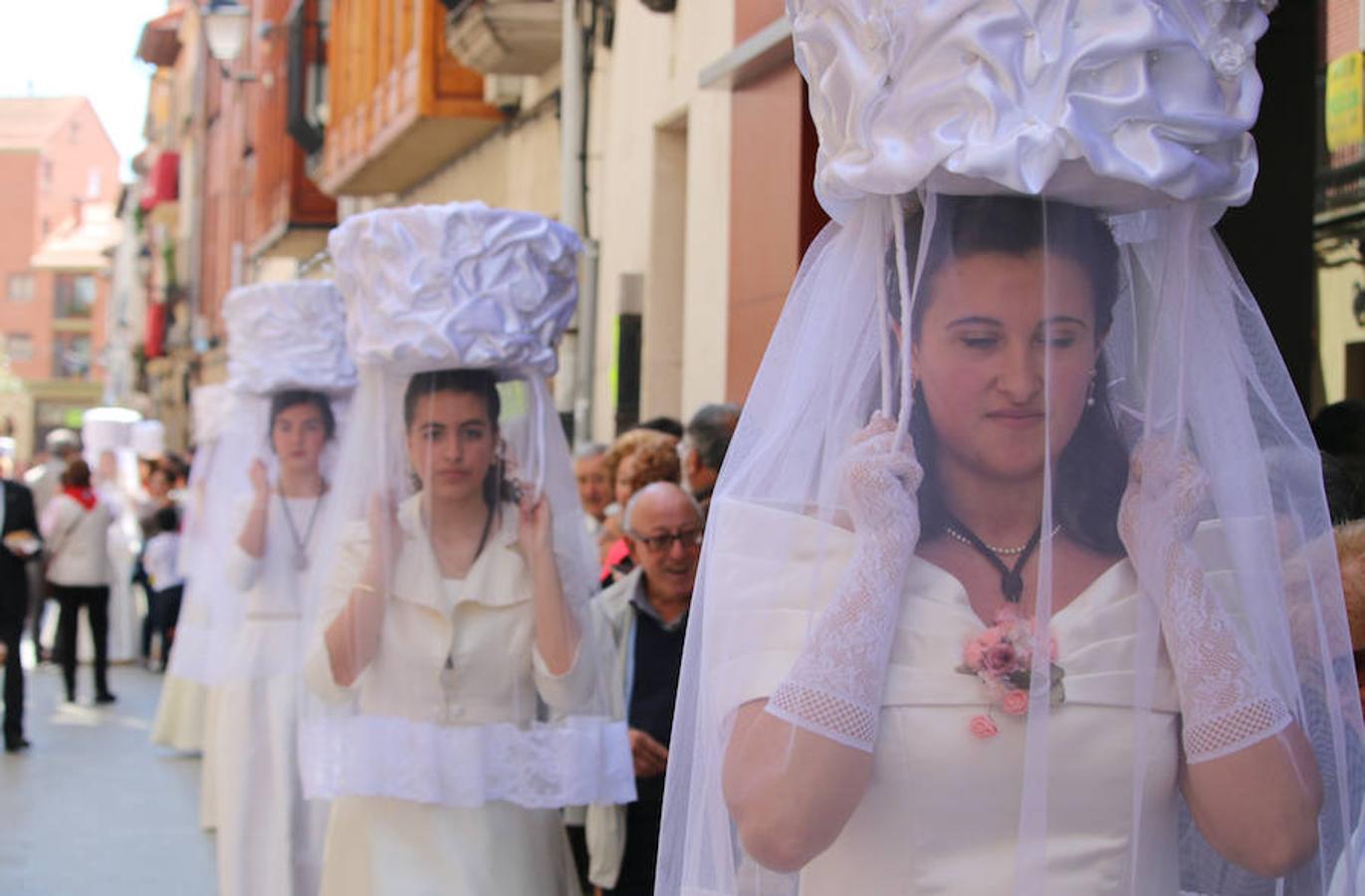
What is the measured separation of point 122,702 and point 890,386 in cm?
1591

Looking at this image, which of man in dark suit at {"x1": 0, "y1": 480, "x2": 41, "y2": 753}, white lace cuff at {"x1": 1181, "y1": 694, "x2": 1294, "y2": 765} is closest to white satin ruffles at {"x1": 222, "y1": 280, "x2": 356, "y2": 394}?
man in dark suit at {"x1": 0, "y1": 480, "x2": 41, "y2": 753}

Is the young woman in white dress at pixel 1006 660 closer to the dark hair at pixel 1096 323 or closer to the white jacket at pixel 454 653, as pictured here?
the dark hair at pixel 1096 323

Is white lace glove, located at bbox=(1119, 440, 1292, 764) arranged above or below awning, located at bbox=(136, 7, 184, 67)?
below

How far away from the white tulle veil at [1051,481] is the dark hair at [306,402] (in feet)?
22.4

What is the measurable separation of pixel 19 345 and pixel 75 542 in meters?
81.9

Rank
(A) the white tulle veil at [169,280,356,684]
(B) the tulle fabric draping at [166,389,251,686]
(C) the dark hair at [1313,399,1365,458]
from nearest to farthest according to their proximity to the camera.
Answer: (C) the dark hair at [1313,399,1365,458] < (A) the white tulle veil at [169,280,356,684] < (B) the tulle fabric draping at [166,389,251,686]

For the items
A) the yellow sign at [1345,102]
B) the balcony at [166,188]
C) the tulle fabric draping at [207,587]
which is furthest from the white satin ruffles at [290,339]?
the balcony at [166,188]

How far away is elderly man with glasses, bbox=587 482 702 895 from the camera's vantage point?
21.5 ft

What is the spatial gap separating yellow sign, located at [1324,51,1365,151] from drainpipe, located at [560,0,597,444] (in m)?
7.42

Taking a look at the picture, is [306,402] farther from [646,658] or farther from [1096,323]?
[1096,323]

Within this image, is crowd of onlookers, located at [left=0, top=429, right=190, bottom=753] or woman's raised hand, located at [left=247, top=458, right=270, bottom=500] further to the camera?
crowd of onlookers, located at [left=0, top=429, right=190, bottom=753]

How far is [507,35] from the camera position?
15383 millimetres

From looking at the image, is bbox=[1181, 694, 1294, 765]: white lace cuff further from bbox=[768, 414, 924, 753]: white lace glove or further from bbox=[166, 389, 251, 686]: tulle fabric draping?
bbox=[166, 389, 251, 686]: tulle fabric draping

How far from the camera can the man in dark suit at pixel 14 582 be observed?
13.6m
